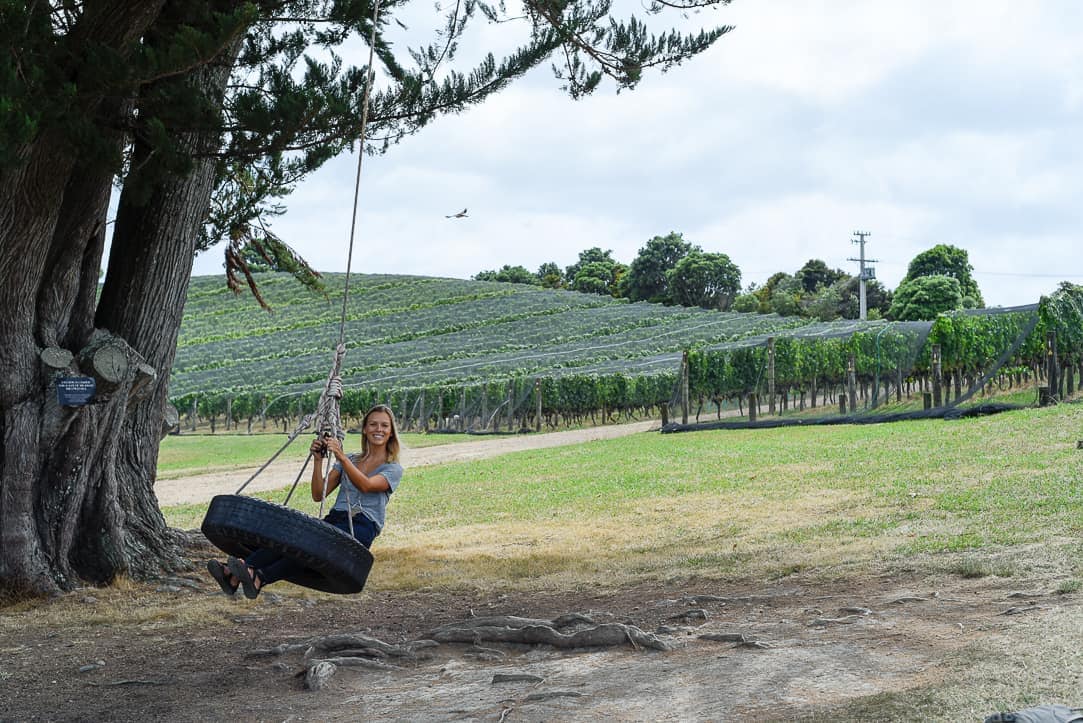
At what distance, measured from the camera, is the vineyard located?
22688 millimetres

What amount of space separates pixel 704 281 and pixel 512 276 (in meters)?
24.8

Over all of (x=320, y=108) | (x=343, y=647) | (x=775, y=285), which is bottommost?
(x=343, y=647)

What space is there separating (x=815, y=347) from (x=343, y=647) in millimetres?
22549

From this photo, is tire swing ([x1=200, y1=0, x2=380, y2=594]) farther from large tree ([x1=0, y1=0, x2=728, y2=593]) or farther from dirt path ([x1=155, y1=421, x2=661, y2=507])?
dirt path ([x1=155, y1=421, x2=661, y2=507])

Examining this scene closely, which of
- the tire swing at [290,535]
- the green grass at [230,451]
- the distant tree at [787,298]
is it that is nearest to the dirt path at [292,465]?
the green grass at [230,451]

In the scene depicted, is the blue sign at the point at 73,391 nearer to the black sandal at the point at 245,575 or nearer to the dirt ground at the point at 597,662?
the dirt ground at the point at 597,662

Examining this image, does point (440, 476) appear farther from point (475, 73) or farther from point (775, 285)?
point (775, 285)

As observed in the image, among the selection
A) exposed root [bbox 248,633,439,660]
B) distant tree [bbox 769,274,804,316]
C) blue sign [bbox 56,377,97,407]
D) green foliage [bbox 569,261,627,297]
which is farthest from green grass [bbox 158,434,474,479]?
green foliage [bbox 569,261,627,297]

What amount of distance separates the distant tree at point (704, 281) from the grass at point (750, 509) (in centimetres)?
6186

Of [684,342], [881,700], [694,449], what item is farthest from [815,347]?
[684,342]

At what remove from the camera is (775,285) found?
76875 millimetres

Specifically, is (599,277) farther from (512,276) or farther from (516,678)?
(516,678)

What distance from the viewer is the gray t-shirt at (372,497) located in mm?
5492

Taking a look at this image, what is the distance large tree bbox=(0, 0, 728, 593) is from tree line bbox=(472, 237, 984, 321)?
53.2 meters
